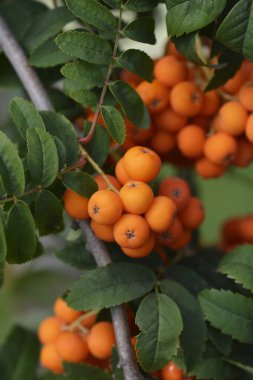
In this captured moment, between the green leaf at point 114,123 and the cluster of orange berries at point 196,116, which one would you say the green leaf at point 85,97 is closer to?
the green leaf at point 114,123

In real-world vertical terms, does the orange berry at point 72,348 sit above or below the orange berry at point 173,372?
above

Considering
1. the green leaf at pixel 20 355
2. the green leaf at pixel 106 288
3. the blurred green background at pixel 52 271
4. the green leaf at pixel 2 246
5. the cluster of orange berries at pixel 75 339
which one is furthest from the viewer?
the blurred green background at pixel 52 271

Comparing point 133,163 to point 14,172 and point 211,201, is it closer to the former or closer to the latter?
point 14,172

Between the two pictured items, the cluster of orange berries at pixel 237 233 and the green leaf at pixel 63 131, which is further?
the cluster of orange berries at pixel 237 233

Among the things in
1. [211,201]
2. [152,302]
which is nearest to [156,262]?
[152,302]

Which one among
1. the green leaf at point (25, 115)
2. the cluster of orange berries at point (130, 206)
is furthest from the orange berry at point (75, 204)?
the green leaf at point (25, 115)

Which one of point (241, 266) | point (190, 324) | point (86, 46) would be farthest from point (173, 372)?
point (86, 46)
